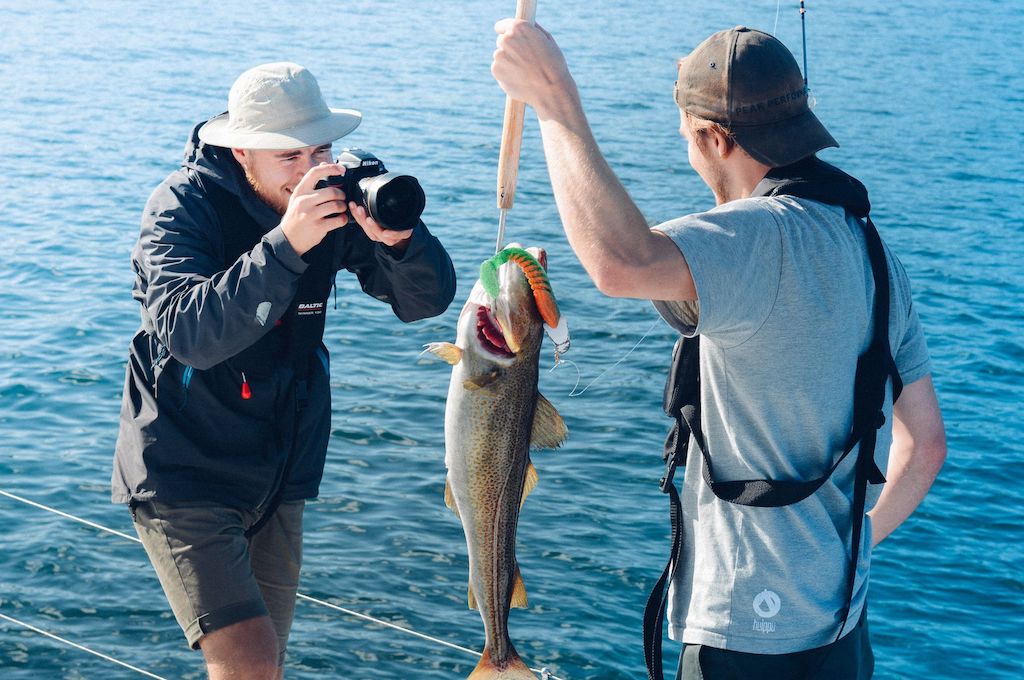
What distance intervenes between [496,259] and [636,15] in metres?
37.5

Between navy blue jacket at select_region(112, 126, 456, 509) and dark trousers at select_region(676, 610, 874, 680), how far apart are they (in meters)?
1.70

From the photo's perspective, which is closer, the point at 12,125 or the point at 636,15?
the point at 12,125

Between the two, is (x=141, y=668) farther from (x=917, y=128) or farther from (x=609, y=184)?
(x=917, y=128)

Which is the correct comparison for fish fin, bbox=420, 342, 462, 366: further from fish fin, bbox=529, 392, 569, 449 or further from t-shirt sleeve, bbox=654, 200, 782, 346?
t-shirt sleeve, bbox=654, 200, 782, 346

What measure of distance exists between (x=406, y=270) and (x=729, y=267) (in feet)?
5.82

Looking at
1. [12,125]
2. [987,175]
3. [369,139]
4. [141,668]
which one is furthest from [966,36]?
[141,668]

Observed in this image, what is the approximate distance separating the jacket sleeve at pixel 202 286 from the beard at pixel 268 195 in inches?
10.0

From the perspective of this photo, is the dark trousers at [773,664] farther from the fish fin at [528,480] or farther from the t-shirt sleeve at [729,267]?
the t-shirt sleeve at [729,267]

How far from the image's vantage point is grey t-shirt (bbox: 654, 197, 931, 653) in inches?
110

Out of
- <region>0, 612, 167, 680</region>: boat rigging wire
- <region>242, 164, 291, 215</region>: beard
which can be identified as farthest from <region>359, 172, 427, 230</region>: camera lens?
<region>0, 612, 167, 680</region>: boat rigging wire

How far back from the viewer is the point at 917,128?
24.4 metres

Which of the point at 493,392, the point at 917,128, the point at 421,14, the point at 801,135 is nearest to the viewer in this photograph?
the point at 801,135

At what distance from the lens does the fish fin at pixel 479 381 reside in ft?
10.4

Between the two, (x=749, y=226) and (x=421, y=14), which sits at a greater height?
(x=749, y=226)
